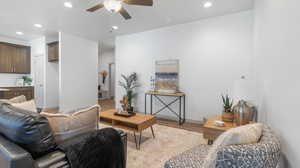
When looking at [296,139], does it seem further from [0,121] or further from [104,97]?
[104,97]

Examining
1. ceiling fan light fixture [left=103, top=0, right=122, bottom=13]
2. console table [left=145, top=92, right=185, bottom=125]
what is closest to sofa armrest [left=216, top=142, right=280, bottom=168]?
ceiling fan light fixture [left=103, top=0, right=122, bottom=13]

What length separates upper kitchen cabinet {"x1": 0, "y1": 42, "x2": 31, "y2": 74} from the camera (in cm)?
509

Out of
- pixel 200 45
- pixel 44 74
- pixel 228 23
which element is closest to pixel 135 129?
pixel 200 45

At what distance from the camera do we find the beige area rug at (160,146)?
6.73 ft

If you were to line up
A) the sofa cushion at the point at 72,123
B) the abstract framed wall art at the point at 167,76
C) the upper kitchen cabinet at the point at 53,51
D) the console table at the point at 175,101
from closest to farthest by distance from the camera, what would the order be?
the sofa cushion at the point at 72,123 < the console table at the point at 175,101 < the abstract framed wall art at the point at 167,76 < the upper kitchen cabinet at the point at 53,51

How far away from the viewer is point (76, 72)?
16.7 feet

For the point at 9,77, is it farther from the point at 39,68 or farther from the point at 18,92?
→ the point at 39,68

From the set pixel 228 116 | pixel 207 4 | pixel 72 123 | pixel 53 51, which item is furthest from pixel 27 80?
pixel 228 116

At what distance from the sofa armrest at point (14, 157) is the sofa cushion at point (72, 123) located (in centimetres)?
28

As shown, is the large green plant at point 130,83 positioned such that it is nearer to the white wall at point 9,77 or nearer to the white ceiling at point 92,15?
the white ceiling at point 92,15

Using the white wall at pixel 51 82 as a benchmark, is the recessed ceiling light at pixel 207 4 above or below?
above

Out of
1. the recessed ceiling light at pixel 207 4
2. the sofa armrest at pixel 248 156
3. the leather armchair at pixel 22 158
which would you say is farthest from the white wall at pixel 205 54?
the leather armchair at pixel 22 158

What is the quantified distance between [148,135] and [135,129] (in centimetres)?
62

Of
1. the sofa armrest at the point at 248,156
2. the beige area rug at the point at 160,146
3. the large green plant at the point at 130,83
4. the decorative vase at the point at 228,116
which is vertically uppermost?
the large green plant at the point at 130,83
